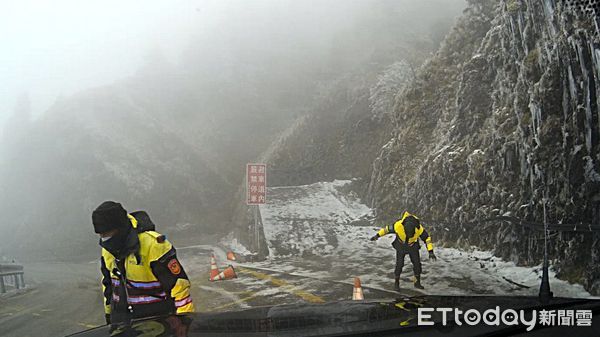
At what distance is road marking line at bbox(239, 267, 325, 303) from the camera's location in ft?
26.6

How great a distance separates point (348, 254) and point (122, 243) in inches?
391

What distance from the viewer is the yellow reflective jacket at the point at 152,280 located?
330cm

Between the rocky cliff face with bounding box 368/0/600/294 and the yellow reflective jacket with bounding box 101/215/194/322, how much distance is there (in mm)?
6727

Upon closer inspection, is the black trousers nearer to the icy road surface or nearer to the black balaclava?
the icy road surface

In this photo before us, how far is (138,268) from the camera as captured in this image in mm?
3346

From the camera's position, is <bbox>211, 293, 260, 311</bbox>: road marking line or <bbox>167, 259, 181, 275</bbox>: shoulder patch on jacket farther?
<bbox>211, 293, 260, 311</bbox>: road marking line

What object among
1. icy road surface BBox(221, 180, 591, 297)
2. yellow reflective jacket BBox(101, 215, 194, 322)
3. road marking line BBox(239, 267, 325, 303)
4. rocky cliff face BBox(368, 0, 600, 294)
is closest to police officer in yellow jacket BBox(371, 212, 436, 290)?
icy road surface BBox(221, 180, 591, 297)

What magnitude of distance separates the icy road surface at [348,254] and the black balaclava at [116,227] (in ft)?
19.6

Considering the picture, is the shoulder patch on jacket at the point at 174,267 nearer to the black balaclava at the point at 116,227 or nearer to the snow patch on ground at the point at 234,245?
the black balaclava at the point at 116,227

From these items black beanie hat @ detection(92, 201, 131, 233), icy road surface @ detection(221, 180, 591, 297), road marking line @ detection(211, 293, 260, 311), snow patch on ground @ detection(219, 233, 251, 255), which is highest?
black beanie hat @ detection(92, 201, 131, 233)

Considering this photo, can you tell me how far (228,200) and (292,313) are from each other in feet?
55.5

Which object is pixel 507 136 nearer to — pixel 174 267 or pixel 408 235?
pixel 408 235

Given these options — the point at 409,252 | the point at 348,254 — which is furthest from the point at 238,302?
the point at 348,254

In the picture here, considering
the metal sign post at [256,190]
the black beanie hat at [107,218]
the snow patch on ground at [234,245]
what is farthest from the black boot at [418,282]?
the snow patch on ground at [234,245]
